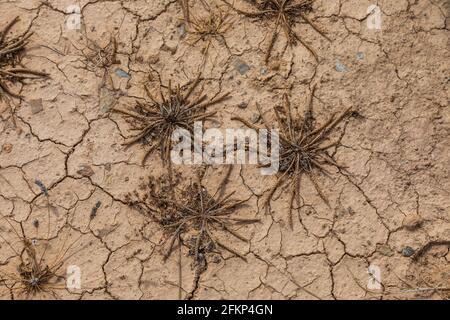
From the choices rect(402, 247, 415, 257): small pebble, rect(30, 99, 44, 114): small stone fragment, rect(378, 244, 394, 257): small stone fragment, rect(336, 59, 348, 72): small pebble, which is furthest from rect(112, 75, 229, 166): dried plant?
rect(402, 247, 415, 257): small pebble

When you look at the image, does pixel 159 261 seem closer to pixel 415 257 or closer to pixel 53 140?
pixel 53 140

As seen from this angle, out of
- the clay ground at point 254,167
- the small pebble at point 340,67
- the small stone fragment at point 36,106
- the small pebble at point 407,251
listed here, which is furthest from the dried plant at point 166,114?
the small pebble at point 407,251

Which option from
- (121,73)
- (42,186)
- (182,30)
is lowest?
(42,186)

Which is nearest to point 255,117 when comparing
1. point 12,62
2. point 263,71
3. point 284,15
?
point 263,71

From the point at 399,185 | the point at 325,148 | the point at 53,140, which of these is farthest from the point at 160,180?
the point at 399,185

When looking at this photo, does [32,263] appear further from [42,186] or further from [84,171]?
[84,171]

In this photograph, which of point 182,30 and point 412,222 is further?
point 182,30

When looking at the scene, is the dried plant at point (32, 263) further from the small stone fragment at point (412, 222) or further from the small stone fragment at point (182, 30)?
the small stone fragment at point (412, 222)
